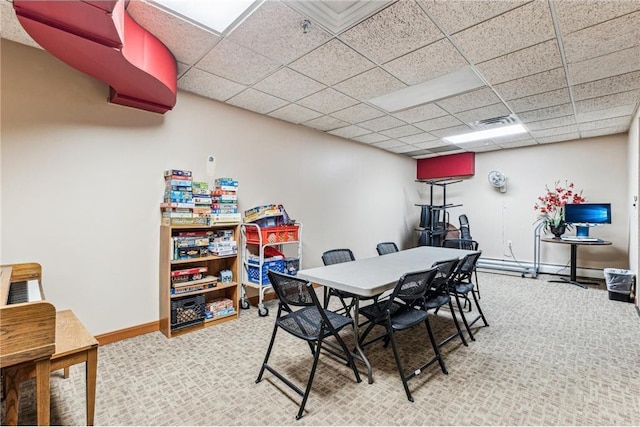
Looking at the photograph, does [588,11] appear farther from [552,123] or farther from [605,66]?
[552,123]

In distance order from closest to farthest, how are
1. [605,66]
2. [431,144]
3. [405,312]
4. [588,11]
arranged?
[588,11] → [405,312] → [605,66] → [431,144]

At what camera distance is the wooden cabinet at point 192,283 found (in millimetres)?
2918

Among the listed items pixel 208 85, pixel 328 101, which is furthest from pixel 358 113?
pixel 208 85

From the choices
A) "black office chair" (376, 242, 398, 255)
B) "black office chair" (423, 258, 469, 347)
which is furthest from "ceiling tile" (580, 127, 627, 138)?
"black office chair" (423, 258, 469, 347)

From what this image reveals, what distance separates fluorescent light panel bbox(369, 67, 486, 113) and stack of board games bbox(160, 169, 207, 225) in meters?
2.30

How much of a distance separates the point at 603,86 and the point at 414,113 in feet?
6.18

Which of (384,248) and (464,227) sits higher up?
(464,227)

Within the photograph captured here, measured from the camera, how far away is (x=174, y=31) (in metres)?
2.17

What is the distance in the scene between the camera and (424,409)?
1.88 metres

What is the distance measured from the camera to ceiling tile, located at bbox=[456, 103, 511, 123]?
145 inches

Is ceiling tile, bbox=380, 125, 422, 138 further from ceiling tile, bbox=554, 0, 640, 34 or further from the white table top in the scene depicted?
ceiling tile, bbox=554, 0, 640, 34

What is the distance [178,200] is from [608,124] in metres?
6.02

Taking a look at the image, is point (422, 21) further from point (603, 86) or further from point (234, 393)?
point (234, 393)

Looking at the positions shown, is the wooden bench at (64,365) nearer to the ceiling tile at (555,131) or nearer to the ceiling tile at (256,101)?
the ceiling tile at (256,101)
